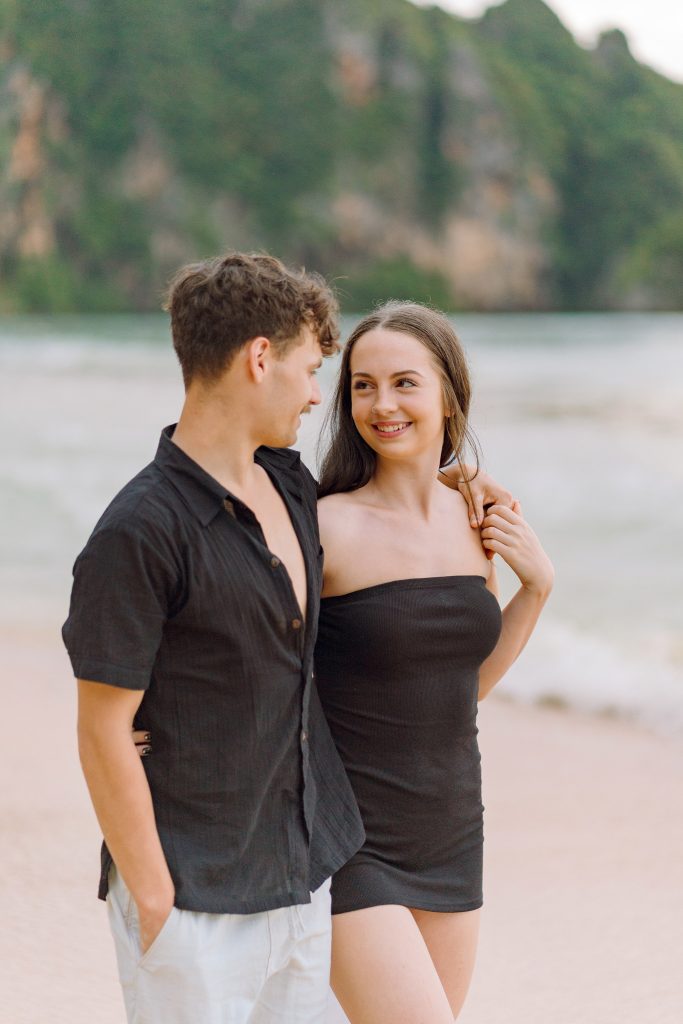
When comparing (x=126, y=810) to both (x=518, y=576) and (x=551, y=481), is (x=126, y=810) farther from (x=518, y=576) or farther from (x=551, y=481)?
(x=551, y=481)

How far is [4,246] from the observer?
7788cm

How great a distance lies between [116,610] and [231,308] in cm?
51

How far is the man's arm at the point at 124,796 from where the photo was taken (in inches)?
68.7

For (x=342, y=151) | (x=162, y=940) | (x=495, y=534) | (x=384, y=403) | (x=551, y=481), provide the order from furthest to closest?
(x=342, y=151)
(x=551, y=481)
(x=495, y=534)
(x=384, y=403)
(x=162, y=940)

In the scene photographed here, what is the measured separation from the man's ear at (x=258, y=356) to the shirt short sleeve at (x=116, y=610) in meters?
0.33

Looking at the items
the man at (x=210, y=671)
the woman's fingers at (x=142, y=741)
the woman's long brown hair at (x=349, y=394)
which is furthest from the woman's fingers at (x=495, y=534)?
the woman's fingers at (x=142, y=741)

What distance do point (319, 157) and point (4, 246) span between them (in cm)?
3056

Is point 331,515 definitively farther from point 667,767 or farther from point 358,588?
point 667,767

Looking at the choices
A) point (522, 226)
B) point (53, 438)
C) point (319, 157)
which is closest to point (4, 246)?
point (319, 157)

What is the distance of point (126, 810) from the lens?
177 centimetres

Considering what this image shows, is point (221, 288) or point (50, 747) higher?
point (221, 288)

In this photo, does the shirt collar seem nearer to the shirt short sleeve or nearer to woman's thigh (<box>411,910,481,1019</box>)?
the shirt short sleeve

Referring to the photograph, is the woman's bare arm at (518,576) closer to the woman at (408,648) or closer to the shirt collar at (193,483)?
the woman at (408,648)

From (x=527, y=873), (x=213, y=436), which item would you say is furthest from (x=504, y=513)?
(x=527, y=873)
